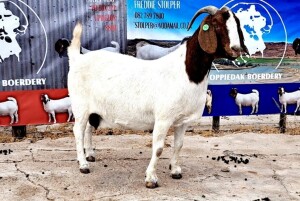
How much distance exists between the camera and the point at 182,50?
17.6 feet

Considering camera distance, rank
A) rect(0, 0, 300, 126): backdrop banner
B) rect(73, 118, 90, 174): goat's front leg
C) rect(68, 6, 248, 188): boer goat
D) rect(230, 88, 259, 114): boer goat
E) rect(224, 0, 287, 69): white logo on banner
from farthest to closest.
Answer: rect(230, 88, 259, 114): boer goat → rect(224, 0, 287, 69): white logo on banner → rect(0, 0, 300, 126): backdrop banner → rect(73, 118, 90, 174): goat's front leg → rect(68, 6, 248, 188): boer goat

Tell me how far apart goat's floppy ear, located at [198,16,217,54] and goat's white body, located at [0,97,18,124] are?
3857mm

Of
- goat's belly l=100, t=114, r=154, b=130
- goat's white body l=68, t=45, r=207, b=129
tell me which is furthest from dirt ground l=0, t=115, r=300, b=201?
goat's white body l=68, t=45, r=207, b=129

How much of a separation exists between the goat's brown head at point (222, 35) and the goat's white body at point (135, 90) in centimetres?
42

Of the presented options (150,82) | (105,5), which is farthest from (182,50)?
(105,5)

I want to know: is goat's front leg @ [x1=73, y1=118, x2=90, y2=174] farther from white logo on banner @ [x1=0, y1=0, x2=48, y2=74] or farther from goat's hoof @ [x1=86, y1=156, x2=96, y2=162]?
white logo on banner @ [x1=0, y1=0, x2=48, y2=74]

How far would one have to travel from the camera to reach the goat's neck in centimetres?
514

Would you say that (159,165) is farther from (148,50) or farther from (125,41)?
(125,41)

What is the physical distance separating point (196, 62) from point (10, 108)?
3.76 metres

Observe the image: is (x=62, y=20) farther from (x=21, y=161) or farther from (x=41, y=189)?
(x=41, y=189)

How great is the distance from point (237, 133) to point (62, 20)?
3714 millimetres

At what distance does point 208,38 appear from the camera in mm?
4961

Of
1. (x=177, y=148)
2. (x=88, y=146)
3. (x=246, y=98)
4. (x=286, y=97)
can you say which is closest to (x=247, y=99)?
(x=246, y=98)

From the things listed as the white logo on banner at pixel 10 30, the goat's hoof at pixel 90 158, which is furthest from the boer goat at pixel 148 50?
the goat's hoof at pixel 90 158
